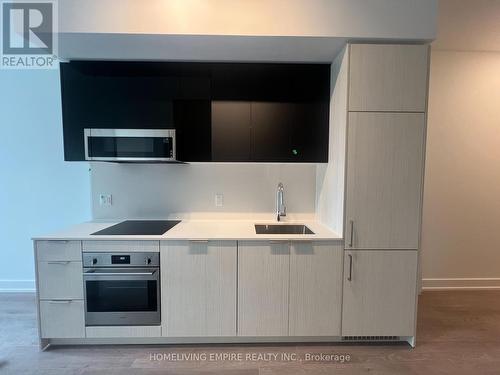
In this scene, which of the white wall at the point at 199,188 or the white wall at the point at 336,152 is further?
the white wall at the point at 199,188

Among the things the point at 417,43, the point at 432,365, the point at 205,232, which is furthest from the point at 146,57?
the point at 432,365

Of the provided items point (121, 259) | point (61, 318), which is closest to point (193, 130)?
point (121, 259)

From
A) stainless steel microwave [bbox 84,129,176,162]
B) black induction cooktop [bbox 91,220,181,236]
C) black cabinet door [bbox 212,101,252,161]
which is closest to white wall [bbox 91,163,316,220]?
black induction cooktop [bbox 91,220,181,236]

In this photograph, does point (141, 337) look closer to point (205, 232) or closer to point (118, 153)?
point (205, 232)

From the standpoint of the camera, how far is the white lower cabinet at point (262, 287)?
1.94 meters

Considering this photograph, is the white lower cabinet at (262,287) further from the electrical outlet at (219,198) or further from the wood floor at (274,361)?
the electrical outlet at (219,198)

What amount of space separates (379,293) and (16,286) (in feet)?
12.0

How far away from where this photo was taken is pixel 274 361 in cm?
188

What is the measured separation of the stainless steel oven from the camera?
1.91 metres

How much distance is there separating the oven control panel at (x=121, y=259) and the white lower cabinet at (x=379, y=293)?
145 centimetres

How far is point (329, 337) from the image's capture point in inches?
80.5

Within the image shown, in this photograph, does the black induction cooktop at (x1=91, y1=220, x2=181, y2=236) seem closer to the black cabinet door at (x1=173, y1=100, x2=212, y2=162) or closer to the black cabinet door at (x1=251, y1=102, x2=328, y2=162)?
the black cabinet door at (x1=173, y1=100, x2=212, y2=162)

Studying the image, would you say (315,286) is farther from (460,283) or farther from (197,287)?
(460,283)

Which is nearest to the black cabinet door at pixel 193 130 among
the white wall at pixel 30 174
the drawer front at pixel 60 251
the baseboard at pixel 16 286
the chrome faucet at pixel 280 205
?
the chrome faucet at pixel 280 205
